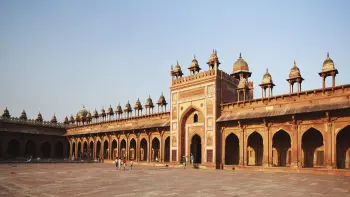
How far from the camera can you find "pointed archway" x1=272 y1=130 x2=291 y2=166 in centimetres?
2927

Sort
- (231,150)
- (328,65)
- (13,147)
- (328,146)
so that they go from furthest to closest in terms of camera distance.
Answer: (13,147)
(231,150)
(328,65)
(328,146)

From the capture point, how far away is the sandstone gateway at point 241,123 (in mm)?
24750

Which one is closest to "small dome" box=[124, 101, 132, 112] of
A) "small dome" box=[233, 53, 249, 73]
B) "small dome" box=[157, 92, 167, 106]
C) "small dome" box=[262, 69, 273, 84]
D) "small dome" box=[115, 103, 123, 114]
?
"small dome" box=[115, 103, 123, 114]

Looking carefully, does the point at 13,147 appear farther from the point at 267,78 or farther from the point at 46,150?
the point at 267,78

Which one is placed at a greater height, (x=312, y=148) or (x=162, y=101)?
(x=162, y=101)

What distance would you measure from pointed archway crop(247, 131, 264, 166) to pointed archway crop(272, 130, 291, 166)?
1.66 meters

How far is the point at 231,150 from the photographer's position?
3331 centimetres

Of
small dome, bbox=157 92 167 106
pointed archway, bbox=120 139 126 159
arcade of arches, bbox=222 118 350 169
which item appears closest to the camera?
arcade of arches, bbox=222 118 350 169

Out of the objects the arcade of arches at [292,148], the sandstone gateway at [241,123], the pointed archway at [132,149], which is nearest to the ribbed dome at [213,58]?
the sandstone gateway at [241,123]

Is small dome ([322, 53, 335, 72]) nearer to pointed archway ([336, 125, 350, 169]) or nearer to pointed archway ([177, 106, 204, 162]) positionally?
pointed archway ([336, 125, 350, 169])

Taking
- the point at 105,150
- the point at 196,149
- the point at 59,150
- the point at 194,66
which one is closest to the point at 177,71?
the point at 194,66

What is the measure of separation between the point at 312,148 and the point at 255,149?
578 centimetres

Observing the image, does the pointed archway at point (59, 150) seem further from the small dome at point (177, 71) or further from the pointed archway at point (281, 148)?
the pointed archway at point (281, 148)

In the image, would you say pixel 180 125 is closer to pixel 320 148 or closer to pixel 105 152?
pixel 320 148
